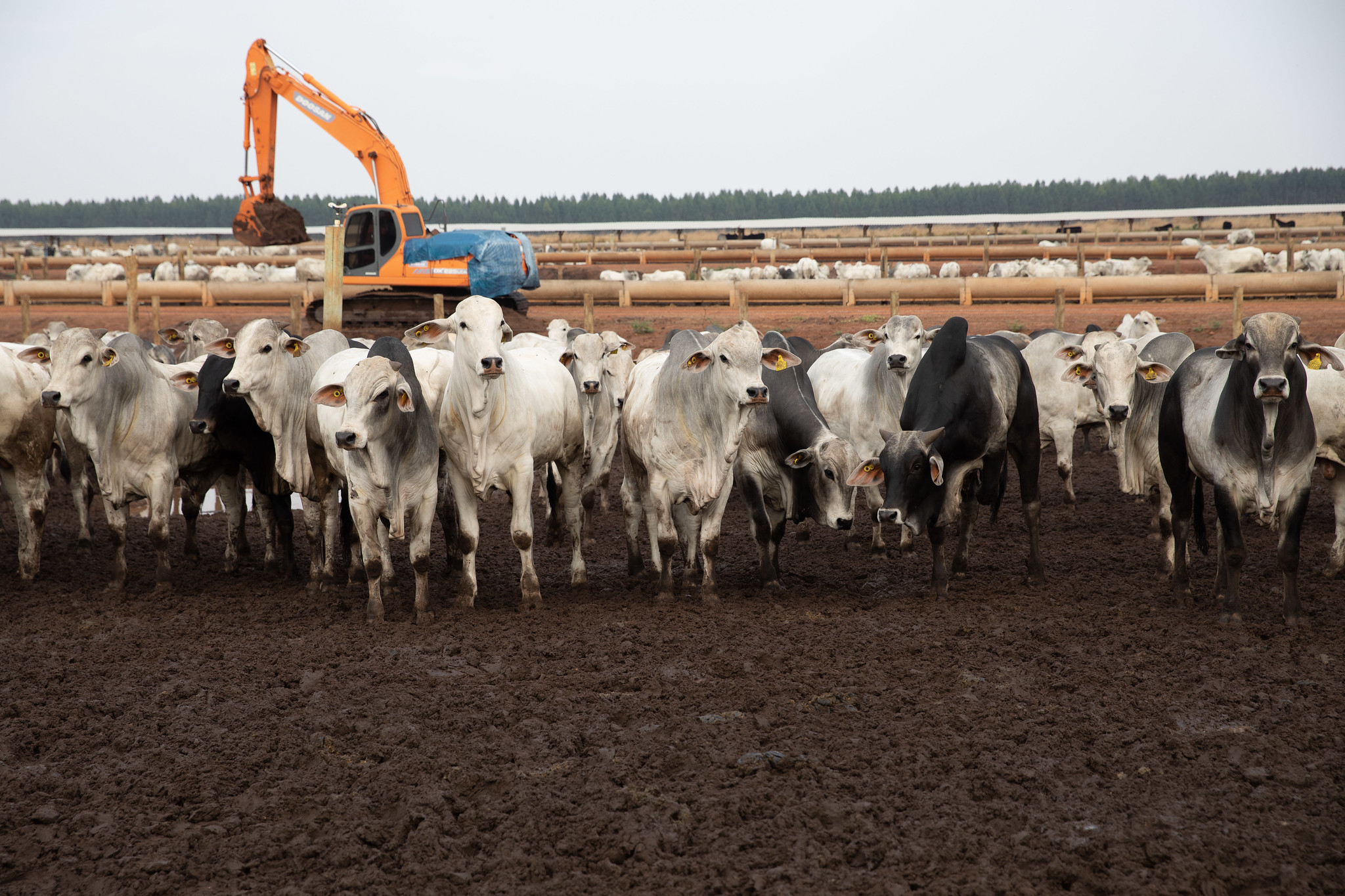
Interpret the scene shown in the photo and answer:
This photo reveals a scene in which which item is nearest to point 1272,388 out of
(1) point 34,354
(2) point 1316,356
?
(2) point 1316,356

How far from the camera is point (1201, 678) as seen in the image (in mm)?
6043

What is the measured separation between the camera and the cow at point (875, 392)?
32.2ft

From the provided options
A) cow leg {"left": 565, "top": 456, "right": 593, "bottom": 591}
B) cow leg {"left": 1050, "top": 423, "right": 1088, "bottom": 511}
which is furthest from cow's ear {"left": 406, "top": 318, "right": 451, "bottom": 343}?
cow leg {"left": 1050, "top": 423, "right": 1088, "bottom": 511}

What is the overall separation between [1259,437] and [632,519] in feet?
16.4

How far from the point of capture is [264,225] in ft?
67.4

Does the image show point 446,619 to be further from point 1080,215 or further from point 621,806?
point 1080,215

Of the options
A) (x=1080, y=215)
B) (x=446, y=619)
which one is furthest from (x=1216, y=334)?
(x=1080, y=215)

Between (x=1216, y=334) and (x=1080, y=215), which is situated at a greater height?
(x=1080, y=215)

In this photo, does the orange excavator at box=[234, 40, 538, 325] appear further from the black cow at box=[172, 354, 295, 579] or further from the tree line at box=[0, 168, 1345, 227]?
the tree line at box=[0, 168, 1345, 227]

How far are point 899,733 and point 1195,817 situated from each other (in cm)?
141

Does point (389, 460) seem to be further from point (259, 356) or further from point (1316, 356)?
point (1316, 356)

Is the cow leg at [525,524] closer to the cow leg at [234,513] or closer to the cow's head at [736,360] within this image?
the cow's head at [736,360]

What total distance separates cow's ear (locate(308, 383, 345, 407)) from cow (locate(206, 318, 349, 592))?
0.83 m

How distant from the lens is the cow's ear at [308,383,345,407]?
7.45 m
